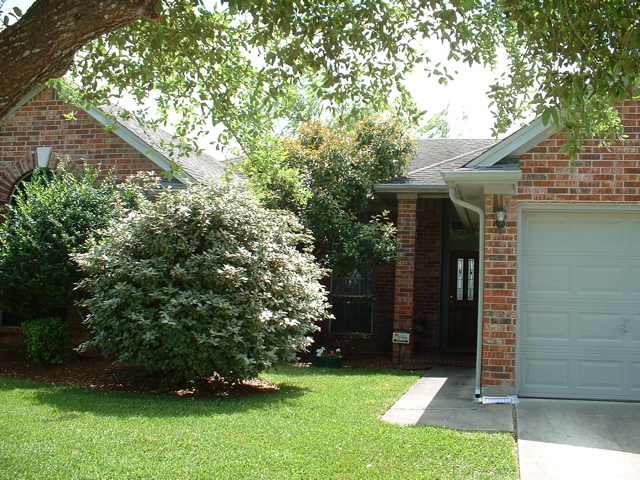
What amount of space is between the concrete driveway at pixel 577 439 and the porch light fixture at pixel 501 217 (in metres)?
2.22

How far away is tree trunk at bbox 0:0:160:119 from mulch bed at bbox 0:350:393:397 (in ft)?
18.6

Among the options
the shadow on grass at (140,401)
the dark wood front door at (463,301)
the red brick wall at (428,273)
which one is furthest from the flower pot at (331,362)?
the dark wood front door at (463,301)

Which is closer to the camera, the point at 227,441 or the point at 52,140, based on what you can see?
the point at 227,441

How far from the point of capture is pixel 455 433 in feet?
21.2

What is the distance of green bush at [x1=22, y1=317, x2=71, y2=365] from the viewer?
1088cm

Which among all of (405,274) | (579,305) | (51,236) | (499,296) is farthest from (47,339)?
(579,305)

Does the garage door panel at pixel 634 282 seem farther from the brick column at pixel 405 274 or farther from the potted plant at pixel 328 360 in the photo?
the potted plant at pixel 328 360

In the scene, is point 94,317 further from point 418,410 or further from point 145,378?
point 418,410

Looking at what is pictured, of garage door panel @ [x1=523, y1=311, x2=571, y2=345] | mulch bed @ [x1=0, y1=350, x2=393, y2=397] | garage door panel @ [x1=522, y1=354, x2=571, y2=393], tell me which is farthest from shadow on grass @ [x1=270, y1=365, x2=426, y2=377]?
garage door panel @ [x1=523, y1=311, x2=571, y2=345]

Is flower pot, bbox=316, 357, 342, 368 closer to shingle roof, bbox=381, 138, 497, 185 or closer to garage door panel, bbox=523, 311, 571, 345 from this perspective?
shingle roof, bbox=381, 138, 497, 185

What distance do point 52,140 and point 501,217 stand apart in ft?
28.6

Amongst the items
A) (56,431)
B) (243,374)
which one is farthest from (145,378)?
(56,431)

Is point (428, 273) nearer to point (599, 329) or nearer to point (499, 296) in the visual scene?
point (499, 296)

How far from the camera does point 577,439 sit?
6.29 metres
